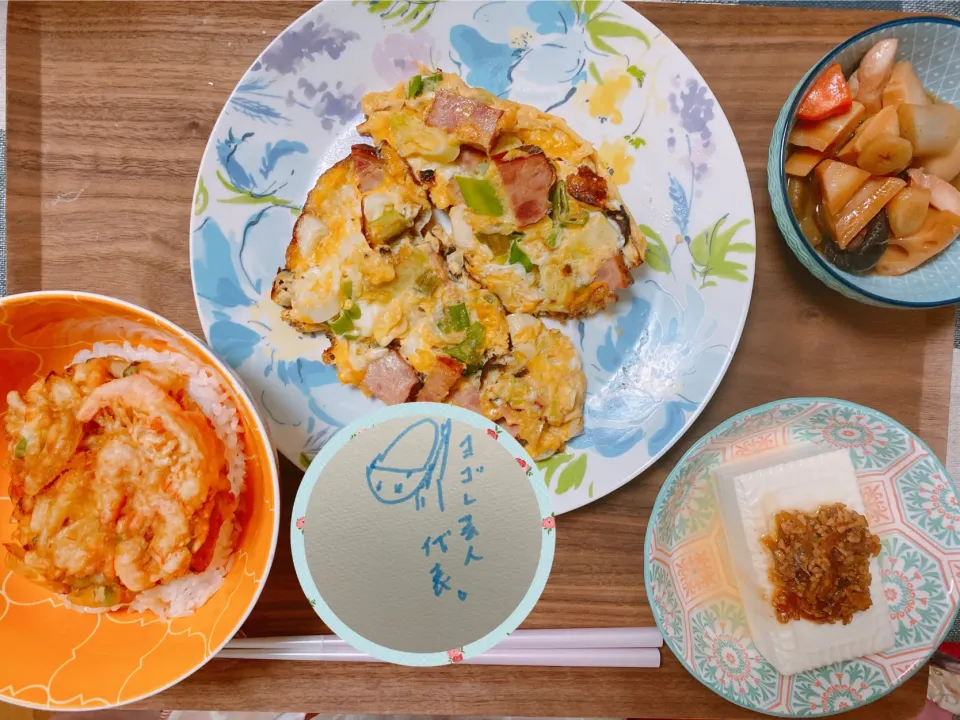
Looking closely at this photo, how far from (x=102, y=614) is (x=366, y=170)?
4.07ft

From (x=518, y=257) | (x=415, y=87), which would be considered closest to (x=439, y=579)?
A: (x=518, y=257)

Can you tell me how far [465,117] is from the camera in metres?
1.62

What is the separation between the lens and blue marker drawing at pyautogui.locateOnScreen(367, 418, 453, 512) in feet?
3.58

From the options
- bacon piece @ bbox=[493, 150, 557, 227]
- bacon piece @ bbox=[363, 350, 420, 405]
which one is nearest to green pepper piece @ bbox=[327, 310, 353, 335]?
bacon piece @ bbox=[363, 350, 420, 405]

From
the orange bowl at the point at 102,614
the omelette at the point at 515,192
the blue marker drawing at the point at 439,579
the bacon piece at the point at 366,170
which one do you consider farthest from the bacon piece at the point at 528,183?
the blue marker drawing at the point at 439,579

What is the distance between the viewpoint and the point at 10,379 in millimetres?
1478

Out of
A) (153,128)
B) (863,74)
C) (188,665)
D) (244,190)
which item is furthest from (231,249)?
(863,74)

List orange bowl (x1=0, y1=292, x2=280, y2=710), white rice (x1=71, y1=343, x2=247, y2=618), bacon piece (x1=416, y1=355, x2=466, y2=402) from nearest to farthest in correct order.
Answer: orange bowl (x1=0, y1=292, x2=280, y2=710), white rice (x1=71, y1=343, x2=247, y2=618), bacon piece (x1=416, y1=355, x2=466, y2=402)

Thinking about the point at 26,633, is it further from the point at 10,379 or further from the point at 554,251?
the point at 554,251

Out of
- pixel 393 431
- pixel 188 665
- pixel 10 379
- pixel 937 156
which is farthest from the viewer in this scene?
pixel 937 156

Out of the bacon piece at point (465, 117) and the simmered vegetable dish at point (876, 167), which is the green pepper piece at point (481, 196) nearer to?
the bacon piece at point (465, 117)

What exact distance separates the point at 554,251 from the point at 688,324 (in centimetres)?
41

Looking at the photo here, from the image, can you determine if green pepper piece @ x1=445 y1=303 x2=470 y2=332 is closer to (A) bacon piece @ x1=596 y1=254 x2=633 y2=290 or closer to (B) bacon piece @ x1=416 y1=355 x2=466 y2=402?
(B) bacon piece @ x1=416 y1=355 x2=466 y2=402

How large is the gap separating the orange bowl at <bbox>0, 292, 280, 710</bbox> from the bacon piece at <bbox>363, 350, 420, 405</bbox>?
13.3 inches
